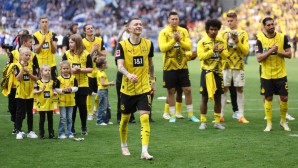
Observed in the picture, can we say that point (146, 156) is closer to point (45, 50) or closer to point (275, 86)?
point (275, 86)

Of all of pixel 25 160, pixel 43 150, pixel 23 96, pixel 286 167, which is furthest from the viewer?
pixel 23 96

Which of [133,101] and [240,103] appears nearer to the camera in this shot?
[133,101]

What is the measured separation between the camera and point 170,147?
479 inches

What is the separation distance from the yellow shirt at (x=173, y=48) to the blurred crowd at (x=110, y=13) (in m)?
37.7

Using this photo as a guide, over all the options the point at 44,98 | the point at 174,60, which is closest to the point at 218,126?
the point at 174,60

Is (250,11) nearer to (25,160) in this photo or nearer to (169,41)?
(169,41)

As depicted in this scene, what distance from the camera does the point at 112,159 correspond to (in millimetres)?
11023

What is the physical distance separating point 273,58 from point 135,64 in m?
3.81

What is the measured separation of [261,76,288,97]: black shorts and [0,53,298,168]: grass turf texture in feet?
2.48

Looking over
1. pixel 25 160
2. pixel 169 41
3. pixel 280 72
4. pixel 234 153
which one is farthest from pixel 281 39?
pixel 25 160

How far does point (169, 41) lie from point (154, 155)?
456 centimetres

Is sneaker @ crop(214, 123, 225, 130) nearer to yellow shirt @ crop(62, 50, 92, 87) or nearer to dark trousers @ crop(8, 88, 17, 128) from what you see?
yellow shirt @ crop(62, 50, 92, 87)

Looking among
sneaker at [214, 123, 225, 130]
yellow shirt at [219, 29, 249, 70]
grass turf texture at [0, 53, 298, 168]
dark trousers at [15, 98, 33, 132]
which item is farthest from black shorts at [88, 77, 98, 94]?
sneaker at [214, 123, 225, 130]

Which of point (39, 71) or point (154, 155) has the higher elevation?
point (39, 71)
